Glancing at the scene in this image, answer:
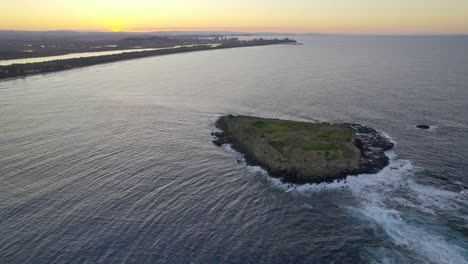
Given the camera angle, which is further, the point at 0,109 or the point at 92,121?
the point at 0,109

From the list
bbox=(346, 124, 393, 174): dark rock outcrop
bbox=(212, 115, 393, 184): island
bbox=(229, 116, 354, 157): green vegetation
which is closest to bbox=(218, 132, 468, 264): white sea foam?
bbox=(346, 124, 393, 174): dark rock outcrop

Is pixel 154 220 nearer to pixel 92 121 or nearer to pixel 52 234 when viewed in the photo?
pixel 52 234

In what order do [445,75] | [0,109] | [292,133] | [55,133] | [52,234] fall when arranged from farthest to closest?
[445,75] → [0,109] → [55,133] → [292,133] → [52,234]

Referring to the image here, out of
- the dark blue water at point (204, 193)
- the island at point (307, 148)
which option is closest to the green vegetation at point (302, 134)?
the island at point (307, 148)

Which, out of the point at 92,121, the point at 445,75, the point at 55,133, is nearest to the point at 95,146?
the point at 55,133

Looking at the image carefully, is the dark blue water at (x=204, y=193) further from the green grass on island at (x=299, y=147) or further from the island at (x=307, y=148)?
the green grass on island at (x=299, y=147)

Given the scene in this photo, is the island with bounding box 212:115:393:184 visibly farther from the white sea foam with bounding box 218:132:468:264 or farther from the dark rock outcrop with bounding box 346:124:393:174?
the white sea foam with bounding box 218:132:468:264

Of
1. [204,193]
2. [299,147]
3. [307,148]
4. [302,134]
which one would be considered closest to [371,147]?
[302,134]
